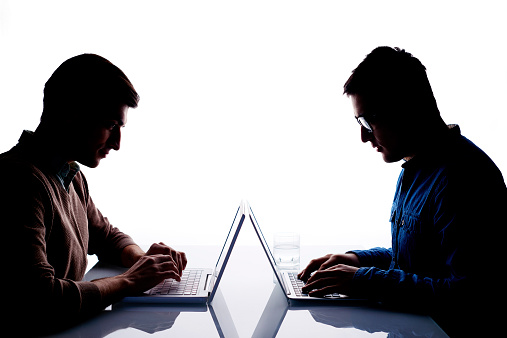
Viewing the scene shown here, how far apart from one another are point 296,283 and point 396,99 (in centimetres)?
59

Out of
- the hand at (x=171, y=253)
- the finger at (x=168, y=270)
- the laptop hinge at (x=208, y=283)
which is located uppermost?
the finger at (x=168, y=270)

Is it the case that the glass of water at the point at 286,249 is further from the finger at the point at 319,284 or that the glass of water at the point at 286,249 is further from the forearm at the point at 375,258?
the finger at the point at 319,284

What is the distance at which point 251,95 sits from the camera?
10.2 ft

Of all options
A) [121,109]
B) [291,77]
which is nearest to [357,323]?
[121,109]

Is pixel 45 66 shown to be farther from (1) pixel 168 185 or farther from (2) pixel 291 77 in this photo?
(2) pixel 291 77

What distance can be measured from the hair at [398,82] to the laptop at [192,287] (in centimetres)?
51

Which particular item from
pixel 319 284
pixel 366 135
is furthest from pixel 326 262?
pixel 366 135

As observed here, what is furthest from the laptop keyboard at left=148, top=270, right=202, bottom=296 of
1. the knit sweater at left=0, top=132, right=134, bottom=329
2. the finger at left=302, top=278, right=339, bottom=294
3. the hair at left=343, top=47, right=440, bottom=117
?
the hair at left=343, top=47, right=440, bottom=117

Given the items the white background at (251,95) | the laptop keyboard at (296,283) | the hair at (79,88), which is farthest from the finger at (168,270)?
the white background at (251,95)

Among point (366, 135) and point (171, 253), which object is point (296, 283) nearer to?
point (171, 253)

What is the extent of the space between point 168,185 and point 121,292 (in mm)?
2231

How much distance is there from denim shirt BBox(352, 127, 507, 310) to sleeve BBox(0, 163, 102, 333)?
647 millimetres

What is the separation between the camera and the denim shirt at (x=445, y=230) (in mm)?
1039

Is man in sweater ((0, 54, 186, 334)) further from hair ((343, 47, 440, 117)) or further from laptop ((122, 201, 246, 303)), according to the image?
hair ((343, 47, 440, 117))
